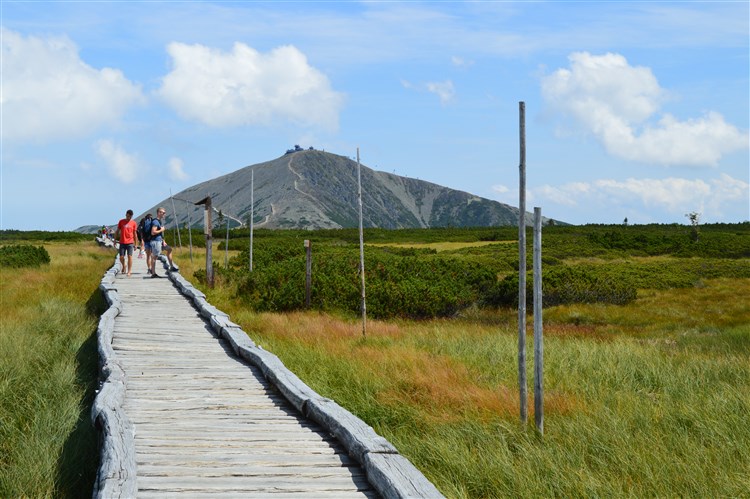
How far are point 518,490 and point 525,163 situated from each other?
10.6 ft

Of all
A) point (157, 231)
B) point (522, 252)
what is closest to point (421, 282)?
point (157, 231)

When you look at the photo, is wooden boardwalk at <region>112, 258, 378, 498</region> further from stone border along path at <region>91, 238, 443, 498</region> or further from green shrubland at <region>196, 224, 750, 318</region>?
green shrubland at <region>196, 224, 750, 318</region>

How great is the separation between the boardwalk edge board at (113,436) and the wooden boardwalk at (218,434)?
12 centimetres

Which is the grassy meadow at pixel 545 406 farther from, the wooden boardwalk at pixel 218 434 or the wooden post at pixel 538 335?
the wooden boardwalk at pixel 218 434

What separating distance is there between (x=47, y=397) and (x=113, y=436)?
122 inches

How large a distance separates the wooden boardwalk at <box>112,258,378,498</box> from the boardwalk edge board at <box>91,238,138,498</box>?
0.12 meters

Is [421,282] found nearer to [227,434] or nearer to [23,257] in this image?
[227,434]

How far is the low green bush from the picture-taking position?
29.9m

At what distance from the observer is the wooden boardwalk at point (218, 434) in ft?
16.8

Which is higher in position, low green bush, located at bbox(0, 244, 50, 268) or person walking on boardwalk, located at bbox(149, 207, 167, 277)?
person walking on boardwalk, located at bbox(149, 207, 167, 277)

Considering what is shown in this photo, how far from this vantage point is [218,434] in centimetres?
→ 627

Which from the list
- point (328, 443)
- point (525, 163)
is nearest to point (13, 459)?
point (328, 443)

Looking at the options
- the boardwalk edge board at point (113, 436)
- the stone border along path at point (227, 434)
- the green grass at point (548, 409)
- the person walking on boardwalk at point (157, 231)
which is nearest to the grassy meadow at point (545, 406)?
the green grass at point (548, 409)

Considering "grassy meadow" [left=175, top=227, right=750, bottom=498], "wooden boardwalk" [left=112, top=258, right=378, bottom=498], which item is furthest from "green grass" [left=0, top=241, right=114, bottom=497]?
"grassy meadow" [left=175, top=227, right=750, bottom=498]
